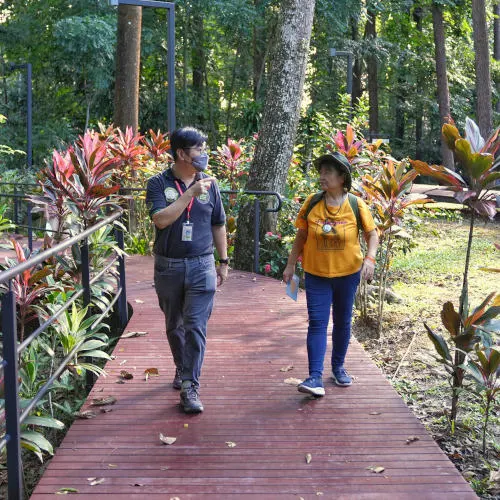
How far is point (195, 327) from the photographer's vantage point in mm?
4301

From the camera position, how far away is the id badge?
418 centimetres

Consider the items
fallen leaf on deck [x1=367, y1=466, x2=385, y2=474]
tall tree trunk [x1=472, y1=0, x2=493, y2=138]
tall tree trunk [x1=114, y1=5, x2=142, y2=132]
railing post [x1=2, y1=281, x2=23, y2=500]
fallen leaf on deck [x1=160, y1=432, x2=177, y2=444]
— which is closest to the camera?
railing post [x1=2, y1=281, x2=23, y2=500]

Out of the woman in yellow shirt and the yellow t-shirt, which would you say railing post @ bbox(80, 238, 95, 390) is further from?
the yellow t-shirt

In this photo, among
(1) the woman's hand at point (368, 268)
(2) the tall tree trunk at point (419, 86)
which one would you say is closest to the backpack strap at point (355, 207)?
(1) the woman's hand at point (368, 268)

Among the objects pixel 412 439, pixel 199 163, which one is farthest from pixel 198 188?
pixel 412 439

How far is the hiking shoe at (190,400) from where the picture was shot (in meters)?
4.31

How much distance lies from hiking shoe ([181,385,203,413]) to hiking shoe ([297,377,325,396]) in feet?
2.18

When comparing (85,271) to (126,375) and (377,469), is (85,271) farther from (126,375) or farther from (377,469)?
(377,469)

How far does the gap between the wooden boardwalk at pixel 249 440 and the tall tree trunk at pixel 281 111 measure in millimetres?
4048

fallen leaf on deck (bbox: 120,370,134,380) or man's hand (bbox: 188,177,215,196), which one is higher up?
man's hand (bbox: 188,177,215,196)

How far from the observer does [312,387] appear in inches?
180

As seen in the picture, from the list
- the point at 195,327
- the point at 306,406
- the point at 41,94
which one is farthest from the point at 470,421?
the point at 41,94

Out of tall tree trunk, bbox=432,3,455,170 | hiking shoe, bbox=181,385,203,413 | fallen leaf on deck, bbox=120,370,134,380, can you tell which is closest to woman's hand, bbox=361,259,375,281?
hiking shoe, bbox=181,385,203,413

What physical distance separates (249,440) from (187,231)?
1213 millimetres
